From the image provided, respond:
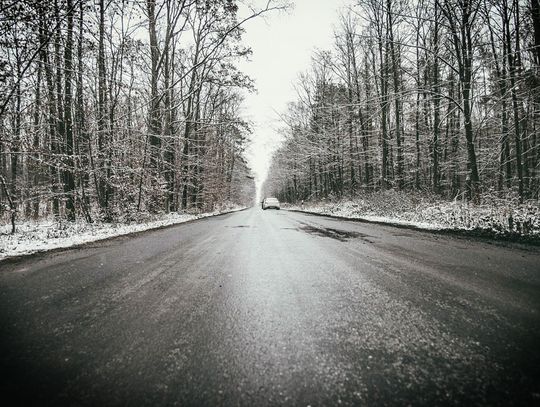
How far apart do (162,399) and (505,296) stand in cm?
304

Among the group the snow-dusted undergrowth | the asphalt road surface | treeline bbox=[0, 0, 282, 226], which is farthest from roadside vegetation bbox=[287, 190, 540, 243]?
treeline bbox=[0, 0, 282, 226]

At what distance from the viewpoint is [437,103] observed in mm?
19297

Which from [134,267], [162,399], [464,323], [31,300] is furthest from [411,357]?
[134,267]

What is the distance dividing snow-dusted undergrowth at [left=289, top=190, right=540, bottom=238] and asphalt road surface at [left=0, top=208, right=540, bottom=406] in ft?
12.1

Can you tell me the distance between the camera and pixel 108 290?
2.94 meters

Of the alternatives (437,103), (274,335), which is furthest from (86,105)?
(437,103)

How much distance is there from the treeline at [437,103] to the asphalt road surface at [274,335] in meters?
6.13

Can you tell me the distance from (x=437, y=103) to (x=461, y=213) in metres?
13.7

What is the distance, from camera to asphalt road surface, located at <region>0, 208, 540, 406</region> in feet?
4.29

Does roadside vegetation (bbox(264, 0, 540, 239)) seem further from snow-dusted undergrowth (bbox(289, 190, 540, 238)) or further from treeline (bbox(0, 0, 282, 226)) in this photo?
treeline (bbox(0, 0, 282, 226))

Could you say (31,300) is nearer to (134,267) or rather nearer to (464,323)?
(134,267)

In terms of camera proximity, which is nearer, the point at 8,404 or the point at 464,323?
the point at 8,404

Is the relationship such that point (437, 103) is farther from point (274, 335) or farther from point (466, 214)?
point (274, 335)

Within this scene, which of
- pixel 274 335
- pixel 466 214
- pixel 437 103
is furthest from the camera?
pixel 437 103
